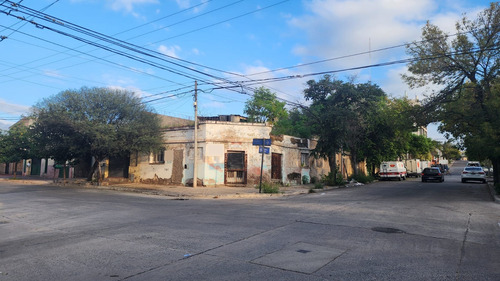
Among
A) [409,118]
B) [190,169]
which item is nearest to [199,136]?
[190,169]

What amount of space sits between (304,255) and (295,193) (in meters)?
14.5

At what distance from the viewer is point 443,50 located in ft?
62.1

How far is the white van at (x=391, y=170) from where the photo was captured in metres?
35.5

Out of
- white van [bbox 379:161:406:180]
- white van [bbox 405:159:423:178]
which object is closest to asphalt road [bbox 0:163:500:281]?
white van [bbox 379:161:406:180]

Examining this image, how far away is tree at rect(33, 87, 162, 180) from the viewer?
20984mm

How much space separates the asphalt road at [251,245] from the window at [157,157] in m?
14.1

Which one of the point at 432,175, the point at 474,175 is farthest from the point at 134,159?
the point at 474,175

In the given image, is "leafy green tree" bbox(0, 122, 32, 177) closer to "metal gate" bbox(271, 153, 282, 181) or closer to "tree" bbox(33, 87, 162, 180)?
"tree" bbox(33, 87, 162, 180)

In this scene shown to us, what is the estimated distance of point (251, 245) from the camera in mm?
6492

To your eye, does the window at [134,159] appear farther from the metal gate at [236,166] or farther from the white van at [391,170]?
the white van at [391,170]

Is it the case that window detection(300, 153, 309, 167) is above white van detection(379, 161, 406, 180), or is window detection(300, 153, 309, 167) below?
above

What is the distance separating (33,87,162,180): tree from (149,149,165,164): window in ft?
4.84

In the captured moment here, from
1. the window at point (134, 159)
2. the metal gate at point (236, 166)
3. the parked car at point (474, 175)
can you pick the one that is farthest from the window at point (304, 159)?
the parked car at point (474, 175)

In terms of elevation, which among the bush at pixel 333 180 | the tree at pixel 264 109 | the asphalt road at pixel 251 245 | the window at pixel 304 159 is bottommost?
the asphalt road at pixel 251 245
